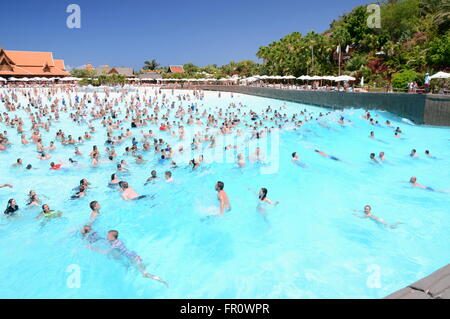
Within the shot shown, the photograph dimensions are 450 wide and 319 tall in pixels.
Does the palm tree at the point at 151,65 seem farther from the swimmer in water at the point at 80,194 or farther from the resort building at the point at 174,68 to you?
the swimmer in water at the point at 80,194

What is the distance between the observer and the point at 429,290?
3508 mm

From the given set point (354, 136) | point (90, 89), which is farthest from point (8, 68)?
point (354, 136)

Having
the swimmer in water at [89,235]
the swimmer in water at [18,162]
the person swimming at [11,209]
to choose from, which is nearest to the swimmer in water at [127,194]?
the swimmer in water at [89,235]

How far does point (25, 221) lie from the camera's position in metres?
8.08

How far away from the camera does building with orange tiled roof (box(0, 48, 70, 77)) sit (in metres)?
50.5

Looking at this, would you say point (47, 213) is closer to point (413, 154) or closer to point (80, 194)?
point (80, 194)

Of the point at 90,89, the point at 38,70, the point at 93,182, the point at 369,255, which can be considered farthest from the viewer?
the point at 38,70

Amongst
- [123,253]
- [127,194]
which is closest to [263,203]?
[127,194]

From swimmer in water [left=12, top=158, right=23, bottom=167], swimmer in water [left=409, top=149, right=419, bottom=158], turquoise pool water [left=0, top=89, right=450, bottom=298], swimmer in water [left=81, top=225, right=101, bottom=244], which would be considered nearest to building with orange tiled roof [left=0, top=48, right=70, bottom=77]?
swimmer in water [left=12, top=158, right=23, bottom=167]

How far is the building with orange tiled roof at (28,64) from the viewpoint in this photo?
166ft

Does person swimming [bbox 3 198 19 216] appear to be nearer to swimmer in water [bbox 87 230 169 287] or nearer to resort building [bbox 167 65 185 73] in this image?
swimmer in water [bbox 87 230 169 287]
